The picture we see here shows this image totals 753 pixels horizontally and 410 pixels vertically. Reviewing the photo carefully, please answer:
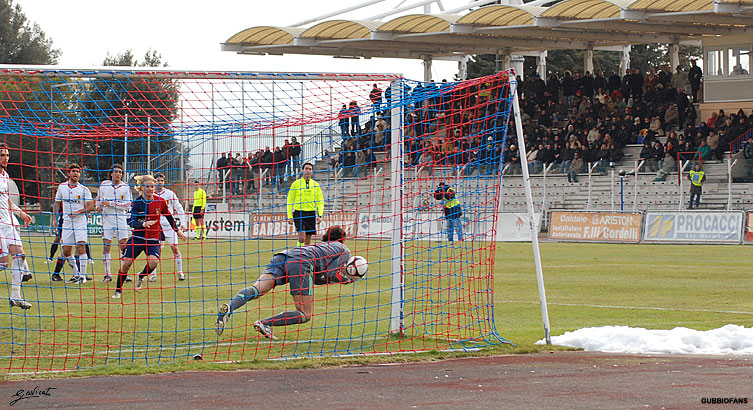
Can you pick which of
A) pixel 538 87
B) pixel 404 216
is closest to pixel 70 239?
pixel 404 216

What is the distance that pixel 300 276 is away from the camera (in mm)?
10141

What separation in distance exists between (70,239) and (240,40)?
76.5 ft

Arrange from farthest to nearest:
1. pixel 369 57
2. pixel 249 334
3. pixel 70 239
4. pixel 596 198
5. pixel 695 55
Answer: pixel 695 55, pixel 369 57, pixel 596 198, pixel 70 239, pixel 249 334

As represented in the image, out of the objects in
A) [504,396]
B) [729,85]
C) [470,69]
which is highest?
[470,69]

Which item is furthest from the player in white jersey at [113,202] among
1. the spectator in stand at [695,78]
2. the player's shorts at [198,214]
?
the spectator in stand at [695,78]

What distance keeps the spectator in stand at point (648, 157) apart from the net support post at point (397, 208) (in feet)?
80.1

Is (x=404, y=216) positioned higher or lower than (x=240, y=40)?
lower

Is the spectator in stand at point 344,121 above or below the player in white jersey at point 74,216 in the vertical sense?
above

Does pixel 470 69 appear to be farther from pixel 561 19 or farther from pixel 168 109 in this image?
pixel 168 109

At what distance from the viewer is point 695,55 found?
7931 cm

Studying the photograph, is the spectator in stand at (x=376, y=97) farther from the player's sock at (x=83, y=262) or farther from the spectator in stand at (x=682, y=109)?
the spectator in stand at (x=682, y=109)

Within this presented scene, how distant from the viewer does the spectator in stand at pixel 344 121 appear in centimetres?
1102

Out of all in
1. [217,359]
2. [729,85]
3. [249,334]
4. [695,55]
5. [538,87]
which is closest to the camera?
[217,359]

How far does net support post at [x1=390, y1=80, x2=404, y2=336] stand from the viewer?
1051cm
